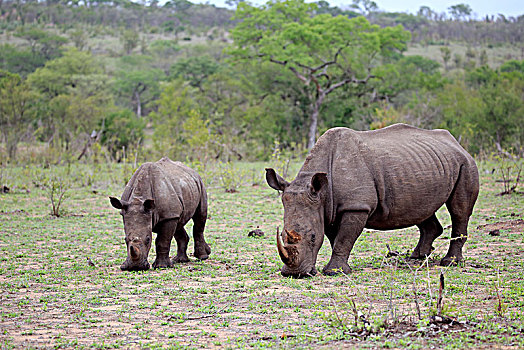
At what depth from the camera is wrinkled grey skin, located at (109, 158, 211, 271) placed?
8.79 metres

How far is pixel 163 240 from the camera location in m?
9.18

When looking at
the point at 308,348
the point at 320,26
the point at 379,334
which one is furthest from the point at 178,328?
the point at 320,26

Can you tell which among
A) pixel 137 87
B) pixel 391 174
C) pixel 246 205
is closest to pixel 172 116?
pixel 246 205

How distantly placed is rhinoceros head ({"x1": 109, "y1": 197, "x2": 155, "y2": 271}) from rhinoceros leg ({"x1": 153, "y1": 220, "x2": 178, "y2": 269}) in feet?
1.07

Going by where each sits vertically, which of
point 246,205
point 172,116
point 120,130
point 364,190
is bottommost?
point 120,130

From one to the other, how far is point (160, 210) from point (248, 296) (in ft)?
7.91

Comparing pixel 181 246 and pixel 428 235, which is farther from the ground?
pixel 428 235

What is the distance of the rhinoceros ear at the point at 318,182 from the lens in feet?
26.6

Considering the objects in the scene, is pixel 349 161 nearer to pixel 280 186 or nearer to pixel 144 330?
pixel 280 186

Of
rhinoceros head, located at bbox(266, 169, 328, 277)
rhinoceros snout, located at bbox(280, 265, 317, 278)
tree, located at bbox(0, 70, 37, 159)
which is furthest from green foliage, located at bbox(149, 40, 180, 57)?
rhinoceros snout, located at bbox(280, 265, 317, 278)

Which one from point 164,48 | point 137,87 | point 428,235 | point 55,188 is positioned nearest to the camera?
point 428,235

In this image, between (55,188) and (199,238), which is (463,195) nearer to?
(199,238)

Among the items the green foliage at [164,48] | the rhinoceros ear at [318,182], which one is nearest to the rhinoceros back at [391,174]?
the rhinoceros ear at [318,182]

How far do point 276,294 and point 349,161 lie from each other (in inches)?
88.6
